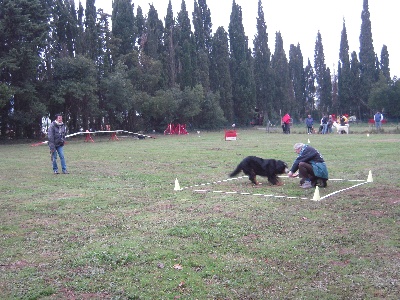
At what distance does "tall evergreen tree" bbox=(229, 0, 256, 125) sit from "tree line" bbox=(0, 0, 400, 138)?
0.14 metres

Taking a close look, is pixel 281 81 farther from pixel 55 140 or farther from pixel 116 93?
pixel 55 140

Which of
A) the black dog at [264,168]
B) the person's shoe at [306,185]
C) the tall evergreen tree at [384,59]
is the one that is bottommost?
the person's shoe at [306,185]

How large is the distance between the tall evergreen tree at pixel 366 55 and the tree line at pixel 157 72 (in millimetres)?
157

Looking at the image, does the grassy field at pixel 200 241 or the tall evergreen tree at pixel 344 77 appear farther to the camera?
the tall evergreen tree at pixel 344 77

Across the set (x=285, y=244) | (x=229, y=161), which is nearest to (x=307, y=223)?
(x=285, y=244)

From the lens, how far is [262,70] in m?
69.0

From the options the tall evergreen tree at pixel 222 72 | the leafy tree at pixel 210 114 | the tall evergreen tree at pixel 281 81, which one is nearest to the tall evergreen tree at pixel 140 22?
the leafy tree at pixel 210 114

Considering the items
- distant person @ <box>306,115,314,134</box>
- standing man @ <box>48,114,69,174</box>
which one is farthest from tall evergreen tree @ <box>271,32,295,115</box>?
standing man @ <box>48,114,69,174</box>

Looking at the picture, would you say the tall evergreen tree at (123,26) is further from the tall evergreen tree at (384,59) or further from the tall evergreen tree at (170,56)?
the tall evergreen tree at (384,59)

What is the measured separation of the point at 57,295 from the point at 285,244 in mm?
3002

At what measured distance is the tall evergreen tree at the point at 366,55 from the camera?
2758 inches

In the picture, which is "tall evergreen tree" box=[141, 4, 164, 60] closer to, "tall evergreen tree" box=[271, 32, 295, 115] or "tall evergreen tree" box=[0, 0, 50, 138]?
"tall evergreen tree" box=[0, 0, 50, 138]

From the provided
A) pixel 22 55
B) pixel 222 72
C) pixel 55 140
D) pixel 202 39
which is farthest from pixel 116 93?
pixel 55 140

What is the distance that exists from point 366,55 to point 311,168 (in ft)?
220
